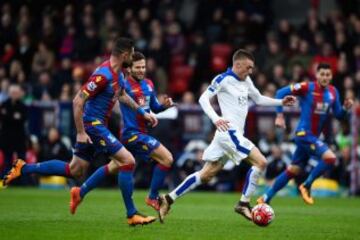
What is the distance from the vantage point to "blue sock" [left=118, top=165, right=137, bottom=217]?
1173 cm

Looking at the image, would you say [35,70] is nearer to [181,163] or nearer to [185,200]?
[181,163]

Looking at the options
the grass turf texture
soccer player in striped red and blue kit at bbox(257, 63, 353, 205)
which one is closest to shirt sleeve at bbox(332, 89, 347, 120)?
soccer player in striped red and blue kit at bbox(257, 63, 353, 205)

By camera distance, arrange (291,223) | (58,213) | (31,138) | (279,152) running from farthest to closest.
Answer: (31,138)
(279,152)
(58,213)
(291,223)

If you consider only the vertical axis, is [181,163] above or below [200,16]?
below

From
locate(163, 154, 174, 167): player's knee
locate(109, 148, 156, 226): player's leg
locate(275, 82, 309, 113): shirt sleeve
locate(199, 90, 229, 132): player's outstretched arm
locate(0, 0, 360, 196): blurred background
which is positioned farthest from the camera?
locate(0, 0, 360, 196): blurred background

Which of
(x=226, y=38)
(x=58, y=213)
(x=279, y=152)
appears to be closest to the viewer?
(x=58, y=213)

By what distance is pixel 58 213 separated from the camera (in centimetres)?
1395

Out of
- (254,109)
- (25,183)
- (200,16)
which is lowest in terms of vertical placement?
(25,183)

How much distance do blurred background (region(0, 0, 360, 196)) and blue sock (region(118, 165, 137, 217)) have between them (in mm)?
8611

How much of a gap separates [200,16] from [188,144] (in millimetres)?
4824

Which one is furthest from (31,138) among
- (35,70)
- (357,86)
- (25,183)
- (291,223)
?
(291,223)

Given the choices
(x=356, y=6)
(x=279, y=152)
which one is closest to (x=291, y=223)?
(x=279, y=152)

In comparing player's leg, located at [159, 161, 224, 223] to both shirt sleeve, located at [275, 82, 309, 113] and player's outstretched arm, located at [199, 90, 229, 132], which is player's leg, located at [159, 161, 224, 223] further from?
shirt sleeve, located at [275, 82, 309, 113]

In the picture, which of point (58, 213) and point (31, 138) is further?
point (31, 138)
